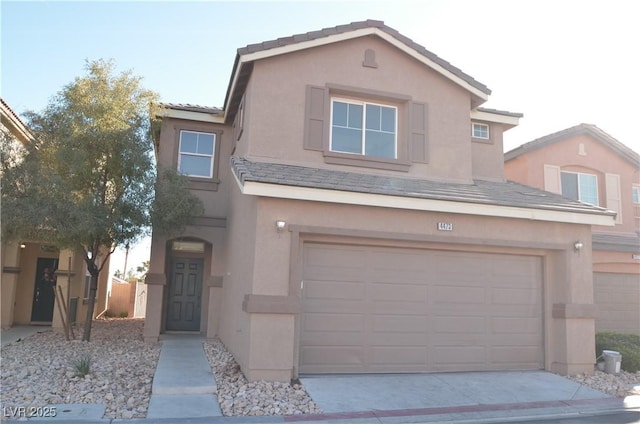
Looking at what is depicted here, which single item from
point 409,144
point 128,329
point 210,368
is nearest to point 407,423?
point 210,368

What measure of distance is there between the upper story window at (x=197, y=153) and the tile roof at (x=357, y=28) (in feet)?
13.5

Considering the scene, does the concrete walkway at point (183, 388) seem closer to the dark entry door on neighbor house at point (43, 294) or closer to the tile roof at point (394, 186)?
the tile roof at point (394, 186)

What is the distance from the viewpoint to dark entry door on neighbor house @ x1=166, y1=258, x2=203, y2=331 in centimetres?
1434

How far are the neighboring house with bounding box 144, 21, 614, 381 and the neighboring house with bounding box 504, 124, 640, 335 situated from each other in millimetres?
3882

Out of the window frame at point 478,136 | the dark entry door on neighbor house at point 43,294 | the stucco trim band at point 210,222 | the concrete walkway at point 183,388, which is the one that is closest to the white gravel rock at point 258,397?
the concrete walkway at point 183,388

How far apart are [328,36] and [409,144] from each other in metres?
2.93

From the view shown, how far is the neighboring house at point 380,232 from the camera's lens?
8.89m

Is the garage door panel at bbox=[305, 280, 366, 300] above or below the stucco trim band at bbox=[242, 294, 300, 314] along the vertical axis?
above

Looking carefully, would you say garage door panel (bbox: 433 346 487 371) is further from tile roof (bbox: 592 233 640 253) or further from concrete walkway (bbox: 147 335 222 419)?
tile roof (bbox: 592 233 640 253)

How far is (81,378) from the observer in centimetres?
845

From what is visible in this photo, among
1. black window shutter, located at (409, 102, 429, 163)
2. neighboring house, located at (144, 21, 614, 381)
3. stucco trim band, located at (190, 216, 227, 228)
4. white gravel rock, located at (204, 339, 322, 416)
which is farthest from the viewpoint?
stucco trim band, located at (190, 216, 227, 228)

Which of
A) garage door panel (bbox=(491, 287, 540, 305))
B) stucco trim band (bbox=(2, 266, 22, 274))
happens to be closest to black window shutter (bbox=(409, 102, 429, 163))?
garage door panel (bbox=(491, 287, 540, 305))

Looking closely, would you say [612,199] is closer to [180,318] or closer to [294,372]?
[294,372]

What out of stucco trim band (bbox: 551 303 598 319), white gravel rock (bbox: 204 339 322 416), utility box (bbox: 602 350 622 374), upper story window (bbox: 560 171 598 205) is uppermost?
upper story window (bbox: 560 171 598 205)
